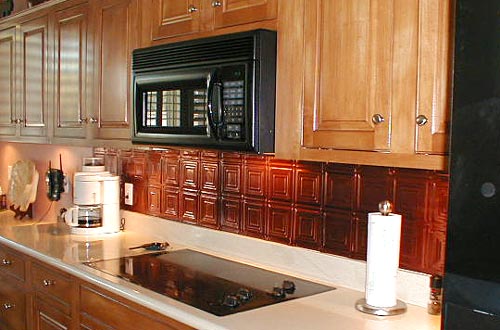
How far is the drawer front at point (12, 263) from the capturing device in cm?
291

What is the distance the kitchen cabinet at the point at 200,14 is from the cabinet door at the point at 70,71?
0.65 m

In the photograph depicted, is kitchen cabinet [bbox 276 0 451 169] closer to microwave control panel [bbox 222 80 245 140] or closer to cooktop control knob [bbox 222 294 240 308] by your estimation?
microwave control panel [bbox 222 80 245 140]

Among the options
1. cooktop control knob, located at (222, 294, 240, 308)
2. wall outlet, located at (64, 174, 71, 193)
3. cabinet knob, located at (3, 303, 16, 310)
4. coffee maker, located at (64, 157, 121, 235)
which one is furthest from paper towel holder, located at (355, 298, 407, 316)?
wall outlet, located at (64, 174, 71, 193)

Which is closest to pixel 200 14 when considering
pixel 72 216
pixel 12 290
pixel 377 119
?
pixel 377 119

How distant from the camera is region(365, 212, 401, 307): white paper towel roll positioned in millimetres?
1728

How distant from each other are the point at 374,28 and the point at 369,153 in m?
0.34

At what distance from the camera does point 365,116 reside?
A: 5.37 feet

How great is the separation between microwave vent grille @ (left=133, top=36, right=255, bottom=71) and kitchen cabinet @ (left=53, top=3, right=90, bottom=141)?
25.6 inches

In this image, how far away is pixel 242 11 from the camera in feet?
6.63

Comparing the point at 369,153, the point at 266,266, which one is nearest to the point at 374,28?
the point at 369,153

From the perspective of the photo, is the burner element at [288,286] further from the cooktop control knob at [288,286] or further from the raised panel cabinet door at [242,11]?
the raised panel cabinet door at [242,11]

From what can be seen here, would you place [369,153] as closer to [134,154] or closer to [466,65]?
[466,65]

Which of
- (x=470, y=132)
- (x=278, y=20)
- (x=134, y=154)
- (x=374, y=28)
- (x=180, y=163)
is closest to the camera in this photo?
(x=470, y=132)

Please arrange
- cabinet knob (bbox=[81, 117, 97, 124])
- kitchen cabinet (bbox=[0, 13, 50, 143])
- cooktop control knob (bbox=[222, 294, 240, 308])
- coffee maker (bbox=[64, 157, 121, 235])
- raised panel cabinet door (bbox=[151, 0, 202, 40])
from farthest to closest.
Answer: kitchen cabinet (bbox=[0, 13, 50, 143]), coffee maker (bbox=[64, 157, 121, 235]), cabinet knob (bbox=[81, 117, 97, 124]), raised panel cabinet door (bbox=[151, 0, 202, 40]), cooktop control knob (bbox=[222, 294, 240, 308])
